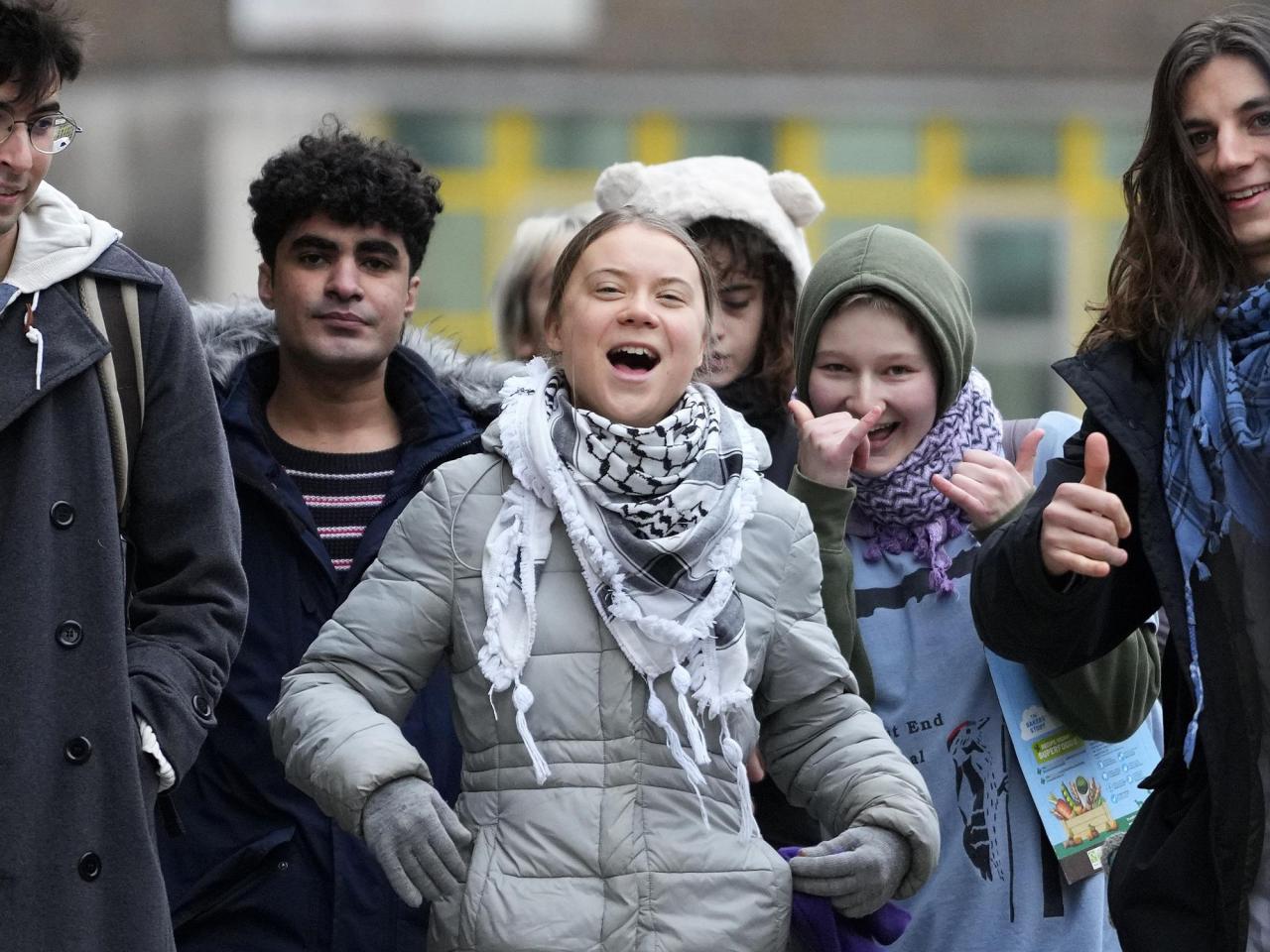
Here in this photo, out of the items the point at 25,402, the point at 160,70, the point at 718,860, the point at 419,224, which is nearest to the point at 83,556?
the point at 25,402

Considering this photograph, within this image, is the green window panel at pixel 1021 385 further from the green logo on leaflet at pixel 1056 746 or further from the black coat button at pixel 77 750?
the black coat button at pixel 77 750

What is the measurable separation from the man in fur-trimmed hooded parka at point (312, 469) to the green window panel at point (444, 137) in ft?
25.4

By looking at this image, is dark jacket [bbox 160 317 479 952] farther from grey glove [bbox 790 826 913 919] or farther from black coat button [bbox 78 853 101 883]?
grey glove [bbox 790 826 913 919]

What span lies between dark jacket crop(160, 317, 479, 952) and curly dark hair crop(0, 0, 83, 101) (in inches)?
42.8

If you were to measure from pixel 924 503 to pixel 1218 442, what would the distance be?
826 mm

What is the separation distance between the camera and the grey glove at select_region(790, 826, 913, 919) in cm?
313

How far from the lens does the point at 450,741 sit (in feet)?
13.4

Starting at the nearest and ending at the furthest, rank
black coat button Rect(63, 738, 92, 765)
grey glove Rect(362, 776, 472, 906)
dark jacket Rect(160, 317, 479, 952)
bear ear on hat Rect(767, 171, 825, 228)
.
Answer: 1. grey glove Rect(362, 776, 472, 906)
2. black coat button Rect(63, 738, 92, 765)
3. dark jacket Rect(160, 317, 479, 952)
4. bear ear on hat Rect(767, 171, 825, 228)

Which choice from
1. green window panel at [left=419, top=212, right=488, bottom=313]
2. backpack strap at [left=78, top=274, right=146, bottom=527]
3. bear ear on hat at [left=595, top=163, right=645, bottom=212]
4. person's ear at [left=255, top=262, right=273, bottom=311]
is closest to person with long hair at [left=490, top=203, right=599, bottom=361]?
bear ear on hat at [left=595, top=163, right=645, bottom=212]

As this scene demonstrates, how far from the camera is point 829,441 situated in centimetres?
381

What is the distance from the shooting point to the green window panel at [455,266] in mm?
12320

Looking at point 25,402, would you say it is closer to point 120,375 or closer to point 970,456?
point 120,375

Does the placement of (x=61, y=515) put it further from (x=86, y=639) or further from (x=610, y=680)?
(x=610, y=680)

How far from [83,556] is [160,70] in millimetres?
9607
